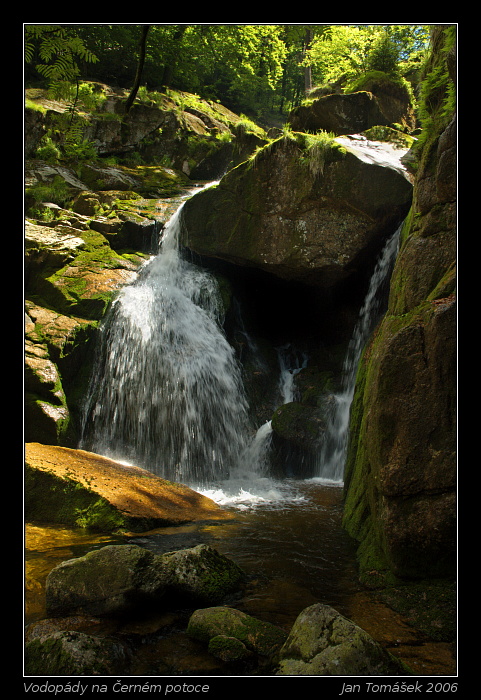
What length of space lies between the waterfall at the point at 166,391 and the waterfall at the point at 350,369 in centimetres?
196

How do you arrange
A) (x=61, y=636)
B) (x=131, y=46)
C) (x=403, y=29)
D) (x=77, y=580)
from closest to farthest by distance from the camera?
(x=61, y=636)
(x=77, y=580)
(x=403, y=29)
(x=131, y=46)

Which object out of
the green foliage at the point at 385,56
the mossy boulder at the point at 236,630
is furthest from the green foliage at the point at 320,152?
the mossy boulder at the point at 236,630

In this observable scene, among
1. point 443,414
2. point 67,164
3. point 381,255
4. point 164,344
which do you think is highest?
point 67,164

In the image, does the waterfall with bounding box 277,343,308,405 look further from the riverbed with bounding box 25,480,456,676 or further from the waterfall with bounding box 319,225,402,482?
the riverbed with bounding box 25,480,456,676

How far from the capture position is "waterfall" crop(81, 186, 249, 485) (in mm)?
9219

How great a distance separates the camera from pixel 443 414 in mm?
3773

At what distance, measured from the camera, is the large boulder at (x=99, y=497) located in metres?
5.61

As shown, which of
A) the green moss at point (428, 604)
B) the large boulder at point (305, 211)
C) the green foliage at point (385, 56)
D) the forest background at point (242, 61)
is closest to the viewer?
the green moss at point (428, 604)

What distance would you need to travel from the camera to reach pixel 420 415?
3.88m

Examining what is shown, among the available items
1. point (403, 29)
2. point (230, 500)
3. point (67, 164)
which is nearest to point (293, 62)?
point (403, 29)

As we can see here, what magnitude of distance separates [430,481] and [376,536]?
3.39 feet

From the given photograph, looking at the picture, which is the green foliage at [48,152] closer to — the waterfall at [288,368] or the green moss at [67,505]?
the waterfall at [288,368]

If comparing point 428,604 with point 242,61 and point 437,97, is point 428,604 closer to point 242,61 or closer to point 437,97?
point 437,97

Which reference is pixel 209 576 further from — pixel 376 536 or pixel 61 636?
pixel 376 536
